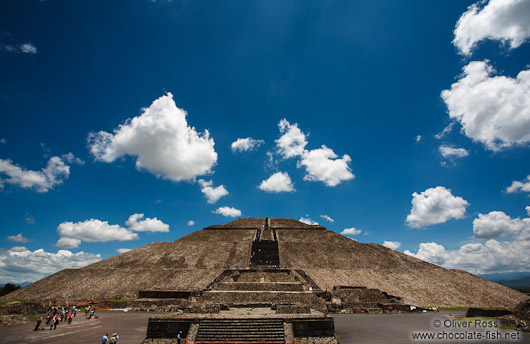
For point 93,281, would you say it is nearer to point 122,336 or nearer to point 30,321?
point 30,321

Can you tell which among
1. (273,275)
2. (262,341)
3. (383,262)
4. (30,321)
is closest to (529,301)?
(262,341)

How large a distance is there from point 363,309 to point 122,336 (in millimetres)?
19380

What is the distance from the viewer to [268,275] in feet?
104

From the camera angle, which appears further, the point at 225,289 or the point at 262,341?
the point at 225,289

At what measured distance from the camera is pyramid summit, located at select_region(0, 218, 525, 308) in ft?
96.4

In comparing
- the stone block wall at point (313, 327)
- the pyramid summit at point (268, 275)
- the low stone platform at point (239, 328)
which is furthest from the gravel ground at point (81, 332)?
the stone block wall at point (313, 327)

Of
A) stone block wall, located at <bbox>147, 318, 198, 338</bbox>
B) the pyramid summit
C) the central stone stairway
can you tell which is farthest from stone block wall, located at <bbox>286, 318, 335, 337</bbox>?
the pyramid summit

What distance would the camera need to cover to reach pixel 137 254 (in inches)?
1837

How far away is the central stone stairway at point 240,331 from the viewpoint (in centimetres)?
1291

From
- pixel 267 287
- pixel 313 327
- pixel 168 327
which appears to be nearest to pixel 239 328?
pixel 168 327

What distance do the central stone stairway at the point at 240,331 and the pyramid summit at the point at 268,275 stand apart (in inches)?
394

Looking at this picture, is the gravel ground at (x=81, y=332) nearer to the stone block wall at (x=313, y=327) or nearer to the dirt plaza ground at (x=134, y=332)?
the dirt plaza ground at (x=134, y=332)

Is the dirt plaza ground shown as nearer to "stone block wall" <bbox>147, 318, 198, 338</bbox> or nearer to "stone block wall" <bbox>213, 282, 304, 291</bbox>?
"stone block wall" <bbox>147, 318, 198, 338</bbox>

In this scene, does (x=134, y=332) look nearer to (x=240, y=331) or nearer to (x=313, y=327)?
(x=240, y=331)
